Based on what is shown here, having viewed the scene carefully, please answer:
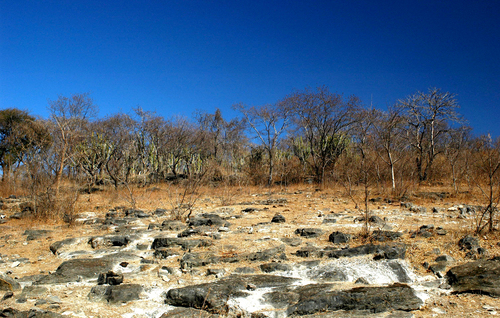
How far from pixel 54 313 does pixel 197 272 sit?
1.84 m

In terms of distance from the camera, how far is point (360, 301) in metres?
3.58

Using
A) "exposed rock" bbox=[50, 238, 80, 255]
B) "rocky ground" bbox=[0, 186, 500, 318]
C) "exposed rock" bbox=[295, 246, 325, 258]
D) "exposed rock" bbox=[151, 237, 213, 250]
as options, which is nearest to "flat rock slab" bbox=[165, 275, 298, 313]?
"rocky ground" bbox=[0, 186, 500, 318]

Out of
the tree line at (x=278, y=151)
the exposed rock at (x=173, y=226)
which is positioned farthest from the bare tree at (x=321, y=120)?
the exposed rock at (x=173, y=226)

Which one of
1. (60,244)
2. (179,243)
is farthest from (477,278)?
(60,244)

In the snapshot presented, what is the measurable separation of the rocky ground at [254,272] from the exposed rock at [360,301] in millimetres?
11

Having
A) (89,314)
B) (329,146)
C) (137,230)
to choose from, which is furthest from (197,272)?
(329,146)

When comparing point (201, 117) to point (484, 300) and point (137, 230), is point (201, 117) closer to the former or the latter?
point (137, 230)

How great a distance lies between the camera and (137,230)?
7543 mm

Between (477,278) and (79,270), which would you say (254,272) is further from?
(477,278)

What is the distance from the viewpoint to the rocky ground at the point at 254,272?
358cm

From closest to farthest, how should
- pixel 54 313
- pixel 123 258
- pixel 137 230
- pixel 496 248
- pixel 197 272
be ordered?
pixel 54 313 < pixel 197 272 < pixel 496 248 < pixel 123 258 < pixel 137 230

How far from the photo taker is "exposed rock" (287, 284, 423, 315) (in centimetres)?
350

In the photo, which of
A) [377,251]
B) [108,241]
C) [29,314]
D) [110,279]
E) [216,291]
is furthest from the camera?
[108,241]

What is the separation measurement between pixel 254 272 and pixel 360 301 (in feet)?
5.11
